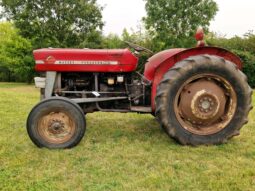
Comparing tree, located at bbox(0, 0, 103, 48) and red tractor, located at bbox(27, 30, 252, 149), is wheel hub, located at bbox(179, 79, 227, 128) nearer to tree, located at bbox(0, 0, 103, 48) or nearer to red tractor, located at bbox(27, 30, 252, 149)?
red tractor, located at bbox(27, 30, 252, 149)

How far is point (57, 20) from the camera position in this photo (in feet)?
67.2

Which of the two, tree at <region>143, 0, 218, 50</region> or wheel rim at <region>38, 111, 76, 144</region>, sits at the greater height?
tree at <region>143, 0, 218, 50</region>

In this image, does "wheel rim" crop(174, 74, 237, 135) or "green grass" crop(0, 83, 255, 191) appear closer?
"green grass" crop(0, 83, 255, 191)

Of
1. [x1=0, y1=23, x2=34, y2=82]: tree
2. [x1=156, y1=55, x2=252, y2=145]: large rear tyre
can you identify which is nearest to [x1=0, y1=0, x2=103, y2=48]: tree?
[x1=0, y1=23, x2=34, y2=82]: tree

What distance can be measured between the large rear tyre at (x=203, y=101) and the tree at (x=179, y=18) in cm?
1364

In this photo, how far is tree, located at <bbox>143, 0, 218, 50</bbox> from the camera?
57.8 feet

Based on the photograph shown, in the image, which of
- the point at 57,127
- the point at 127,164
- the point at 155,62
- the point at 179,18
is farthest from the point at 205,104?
the point at 179,18

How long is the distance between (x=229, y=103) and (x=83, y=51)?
2217 millimetres

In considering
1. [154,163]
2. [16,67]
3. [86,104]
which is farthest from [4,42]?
[154,163]

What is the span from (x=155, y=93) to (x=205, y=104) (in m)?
0.72

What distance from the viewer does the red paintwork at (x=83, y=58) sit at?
14.9 feet

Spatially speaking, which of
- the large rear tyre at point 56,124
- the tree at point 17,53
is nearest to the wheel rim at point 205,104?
the large rear tyre at point 56,124

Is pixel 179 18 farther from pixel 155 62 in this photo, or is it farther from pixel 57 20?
pixel 155 62

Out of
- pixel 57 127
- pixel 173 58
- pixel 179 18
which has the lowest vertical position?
pixel 57 127
